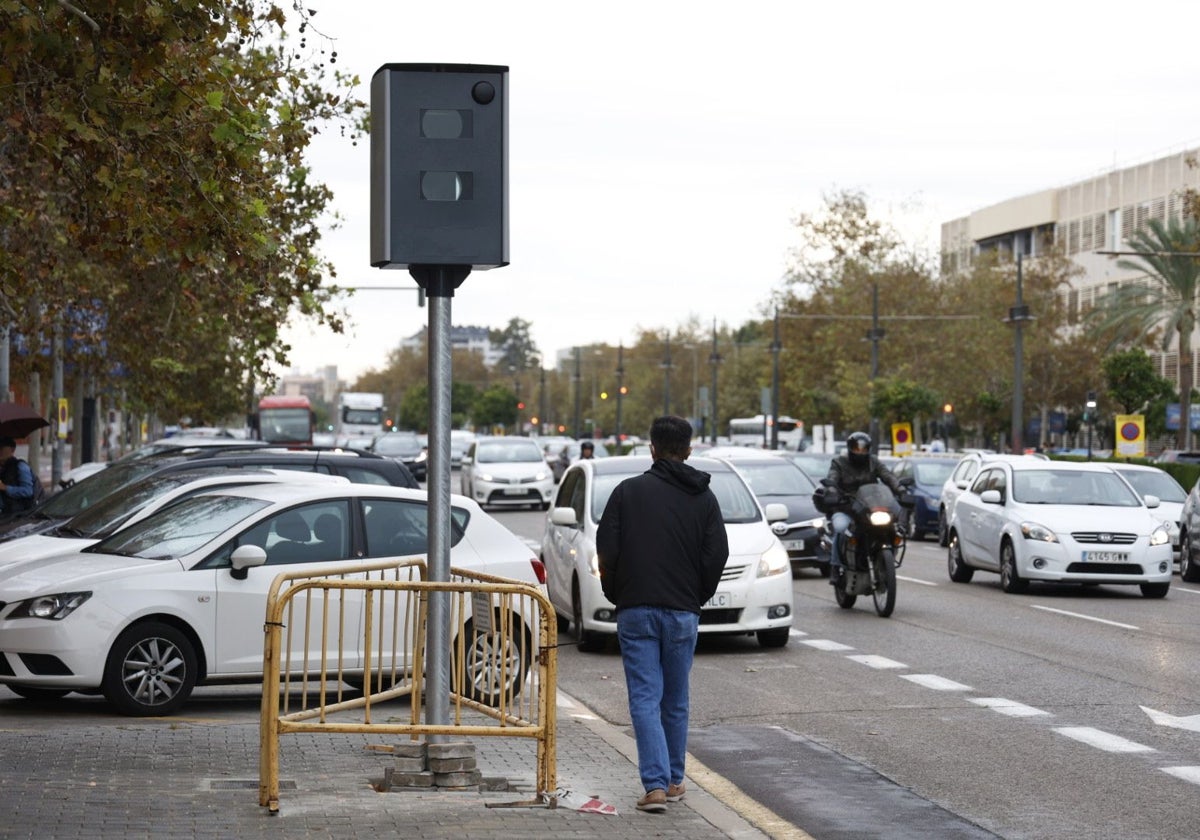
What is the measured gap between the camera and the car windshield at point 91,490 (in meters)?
19.4

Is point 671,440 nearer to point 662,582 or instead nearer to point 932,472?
point 662,582

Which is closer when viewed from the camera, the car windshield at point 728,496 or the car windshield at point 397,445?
the car windshield at point 728,496

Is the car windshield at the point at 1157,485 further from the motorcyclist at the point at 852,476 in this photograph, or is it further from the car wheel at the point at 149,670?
the car wheel at the point at 149,670

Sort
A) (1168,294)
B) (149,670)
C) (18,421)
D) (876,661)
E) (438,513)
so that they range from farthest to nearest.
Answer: (1168,294)
(18,421)
(876,661)
(149,670)
(438,513)

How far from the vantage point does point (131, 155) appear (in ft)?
38.5

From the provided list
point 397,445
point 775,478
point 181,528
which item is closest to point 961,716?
point 181,528

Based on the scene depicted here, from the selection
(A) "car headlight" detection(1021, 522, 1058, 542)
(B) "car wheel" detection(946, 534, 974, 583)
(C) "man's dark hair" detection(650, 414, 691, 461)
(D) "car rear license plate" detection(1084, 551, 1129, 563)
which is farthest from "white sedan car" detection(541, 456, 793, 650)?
(B) "car wheel" detection(946, 534, 974, 583)

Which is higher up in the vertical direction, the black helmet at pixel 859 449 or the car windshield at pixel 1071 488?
the black helmet at pixel 859 449

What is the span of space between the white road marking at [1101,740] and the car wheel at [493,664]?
3.64 meters

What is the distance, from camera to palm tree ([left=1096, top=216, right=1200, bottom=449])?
199ft

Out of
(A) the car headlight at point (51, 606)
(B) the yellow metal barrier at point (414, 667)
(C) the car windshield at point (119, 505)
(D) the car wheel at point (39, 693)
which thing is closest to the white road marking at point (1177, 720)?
(B) the yellow metal barrier at point (414, 667)

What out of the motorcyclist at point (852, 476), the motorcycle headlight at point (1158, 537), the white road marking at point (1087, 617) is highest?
the motorcyclist at point (852, 476)

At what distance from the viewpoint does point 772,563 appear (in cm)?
1620

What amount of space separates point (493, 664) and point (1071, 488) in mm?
15511
